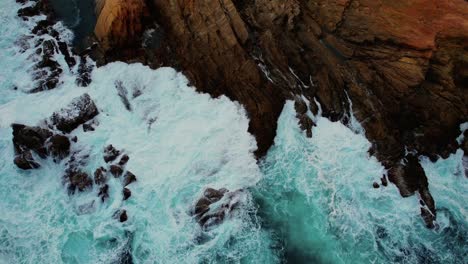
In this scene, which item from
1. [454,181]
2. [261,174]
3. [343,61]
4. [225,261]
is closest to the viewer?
[225,261]

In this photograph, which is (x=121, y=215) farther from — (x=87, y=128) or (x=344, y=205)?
(x=344, y=205)

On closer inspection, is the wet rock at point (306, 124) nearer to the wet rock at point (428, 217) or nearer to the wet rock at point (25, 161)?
the wet rock at point (428, 217)

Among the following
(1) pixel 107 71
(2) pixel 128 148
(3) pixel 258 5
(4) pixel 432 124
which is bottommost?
(4) pixel 432 124

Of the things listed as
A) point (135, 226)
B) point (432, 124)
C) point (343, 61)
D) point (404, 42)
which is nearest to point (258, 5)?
point (343, 61)

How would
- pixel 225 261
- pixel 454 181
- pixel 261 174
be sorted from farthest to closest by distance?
pixel 454 181 < pixel 261 174 < pixel 225 261

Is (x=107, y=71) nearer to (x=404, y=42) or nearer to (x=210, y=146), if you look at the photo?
(x=210, y=146)

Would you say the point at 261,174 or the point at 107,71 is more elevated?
the point at 107,71

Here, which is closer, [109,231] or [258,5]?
[109,231]
